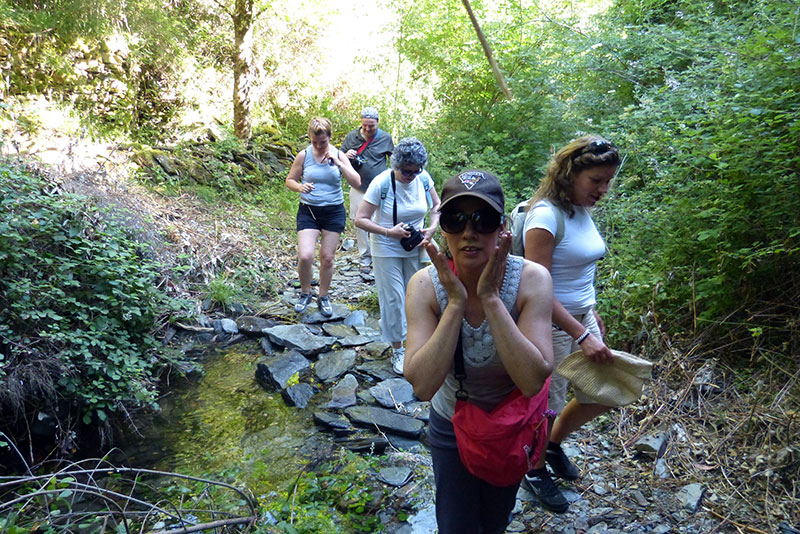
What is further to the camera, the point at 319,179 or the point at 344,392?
the point at 319,179

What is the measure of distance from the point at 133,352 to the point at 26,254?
45.5 inches

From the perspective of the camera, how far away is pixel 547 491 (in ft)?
10.5

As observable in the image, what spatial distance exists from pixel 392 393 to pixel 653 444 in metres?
2.17

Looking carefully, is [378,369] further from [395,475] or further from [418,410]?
[395,475]

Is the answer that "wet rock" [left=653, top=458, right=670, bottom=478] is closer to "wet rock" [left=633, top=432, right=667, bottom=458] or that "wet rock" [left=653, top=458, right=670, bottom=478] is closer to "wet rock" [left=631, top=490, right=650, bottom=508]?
"wet rock" [left=633, top=432, right=667, bottom=458]

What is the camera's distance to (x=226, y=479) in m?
3.60

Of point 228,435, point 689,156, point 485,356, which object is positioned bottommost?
point 228,435

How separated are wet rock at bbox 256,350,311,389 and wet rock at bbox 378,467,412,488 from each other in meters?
1.65

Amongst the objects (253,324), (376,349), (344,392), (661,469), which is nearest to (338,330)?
(376,349)

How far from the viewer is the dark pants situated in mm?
2039

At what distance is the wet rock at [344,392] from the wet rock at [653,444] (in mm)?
2346

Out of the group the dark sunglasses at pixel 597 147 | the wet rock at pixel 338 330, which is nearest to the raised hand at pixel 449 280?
the dark sunglasses at pixel 597 147

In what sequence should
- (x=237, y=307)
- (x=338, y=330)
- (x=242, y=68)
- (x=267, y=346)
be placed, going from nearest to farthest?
(x=267, y=346), (x=338, y=330), (x=237, y=307), (x=242, y=68)

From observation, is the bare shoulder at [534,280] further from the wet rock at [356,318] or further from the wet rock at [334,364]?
the wet rock at [356,318]
